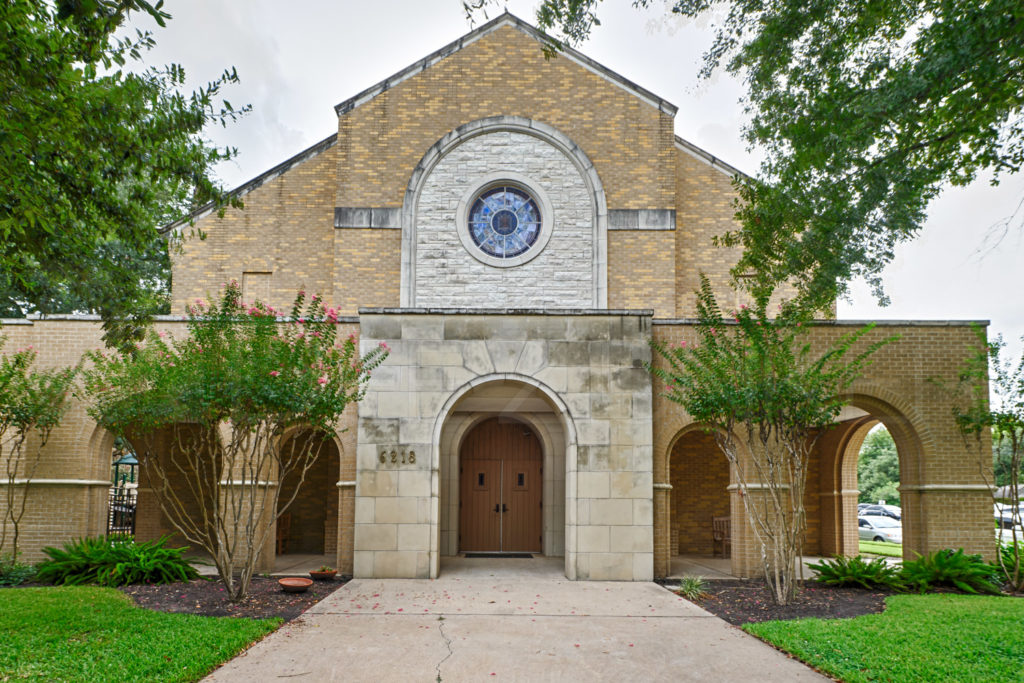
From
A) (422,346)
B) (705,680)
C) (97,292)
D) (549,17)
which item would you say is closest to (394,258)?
(422,346)

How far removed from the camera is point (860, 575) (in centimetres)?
1312

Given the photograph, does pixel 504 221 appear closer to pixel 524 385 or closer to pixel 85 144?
pixel 524 385

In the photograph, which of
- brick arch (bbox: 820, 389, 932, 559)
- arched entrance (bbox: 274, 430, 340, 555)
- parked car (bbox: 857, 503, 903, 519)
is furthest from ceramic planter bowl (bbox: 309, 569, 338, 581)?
parked car (bbox: 857, 503, 903, 519)

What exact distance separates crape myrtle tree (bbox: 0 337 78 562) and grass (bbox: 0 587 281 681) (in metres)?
3.70

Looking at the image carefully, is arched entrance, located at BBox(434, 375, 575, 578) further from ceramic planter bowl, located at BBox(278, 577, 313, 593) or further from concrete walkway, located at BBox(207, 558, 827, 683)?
ceramic planter bowl, located at BBox(278, 577, 313, 593)

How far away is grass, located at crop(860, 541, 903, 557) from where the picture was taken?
2257cm

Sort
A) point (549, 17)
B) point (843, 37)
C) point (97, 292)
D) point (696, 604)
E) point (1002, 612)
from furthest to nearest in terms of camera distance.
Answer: point (696, 604) < point (1002, 612) < point (97, 292) < point (843, 37) < point (549, 17)

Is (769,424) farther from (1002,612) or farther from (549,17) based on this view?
(549,17)

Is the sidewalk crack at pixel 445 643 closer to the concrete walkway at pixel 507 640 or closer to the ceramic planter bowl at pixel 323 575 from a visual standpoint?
the concrete walkway at pixel 507 640

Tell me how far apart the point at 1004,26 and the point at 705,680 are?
6.48 m

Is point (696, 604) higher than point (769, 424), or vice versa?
point (769, 424)

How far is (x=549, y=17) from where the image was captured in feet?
25.1

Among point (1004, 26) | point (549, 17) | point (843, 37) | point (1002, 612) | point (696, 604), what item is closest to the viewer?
point (1004, 26)

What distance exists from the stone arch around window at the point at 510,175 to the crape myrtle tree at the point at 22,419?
7.11 metres
